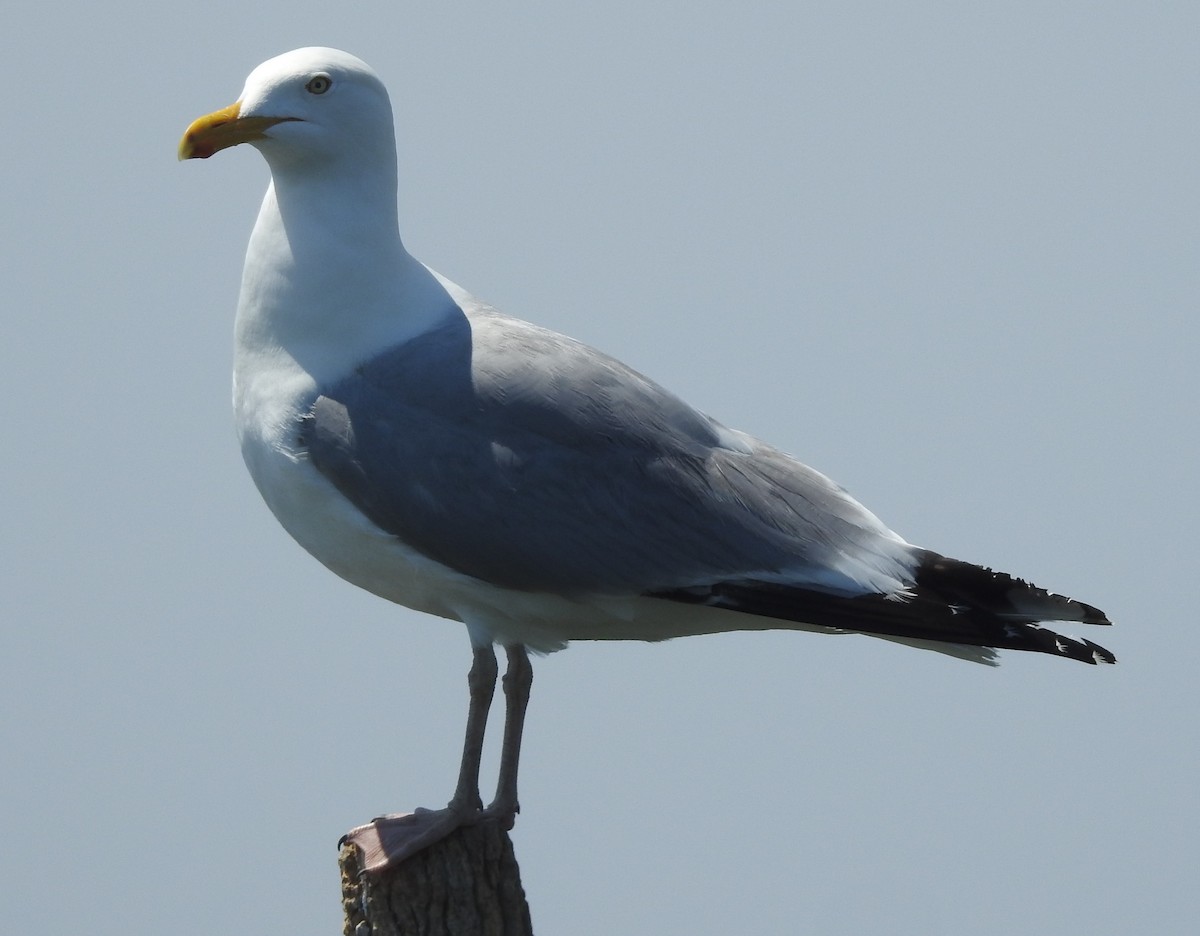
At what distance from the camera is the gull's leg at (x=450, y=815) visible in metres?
4.98

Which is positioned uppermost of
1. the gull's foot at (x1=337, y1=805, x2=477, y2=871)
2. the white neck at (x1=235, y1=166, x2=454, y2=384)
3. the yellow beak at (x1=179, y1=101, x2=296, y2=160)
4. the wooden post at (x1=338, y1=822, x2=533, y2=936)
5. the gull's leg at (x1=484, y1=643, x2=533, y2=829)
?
the yellow beak at (x1=179, y1=101, x2=296, y2=160)

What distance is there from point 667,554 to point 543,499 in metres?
0.34

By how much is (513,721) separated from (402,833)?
1.48ft

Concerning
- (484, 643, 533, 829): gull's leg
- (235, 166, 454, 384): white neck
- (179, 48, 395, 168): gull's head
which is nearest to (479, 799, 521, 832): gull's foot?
(484, 643, 533, 829): gull's leg

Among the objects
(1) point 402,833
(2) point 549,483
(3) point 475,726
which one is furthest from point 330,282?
(1) point 402,833

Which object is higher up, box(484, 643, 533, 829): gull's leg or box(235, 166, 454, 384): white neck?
box(235, 166, 454, 384): white neck

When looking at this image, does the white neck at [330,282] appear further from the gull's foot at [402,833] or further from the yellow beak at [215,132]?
the gull's foot at [402,833]

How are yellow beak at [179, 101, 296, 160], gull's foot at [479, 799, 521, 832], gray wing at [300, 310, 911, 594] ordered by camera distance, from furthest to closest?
gull's foot at [479, 799, 521, 832] < yellow beak at [179, 101, 296, 160] < gray wing at [300, 310, 911, 594]

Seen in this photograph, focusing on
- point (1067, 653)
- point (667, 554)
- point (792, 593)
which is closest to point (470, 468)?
point (667, 554)

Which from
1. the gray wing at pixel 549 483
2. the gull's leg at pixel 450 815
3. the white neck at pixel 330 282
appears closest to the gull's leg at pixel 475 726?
the gull's leg at pixel 450 815

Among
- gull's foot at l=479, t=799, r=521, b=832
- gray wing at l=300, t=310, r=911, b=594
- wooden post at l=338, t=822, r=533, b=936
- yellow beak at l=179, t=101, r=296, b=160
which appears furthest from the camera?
gull's foot at l=479, t=799, r=521, b=832

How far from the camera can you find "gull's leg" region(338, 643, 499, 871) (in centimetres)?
498

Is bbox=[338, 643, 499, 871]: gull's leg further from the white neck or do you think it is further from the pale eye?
the pale eye

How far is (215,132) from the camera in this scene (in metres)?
4.86
